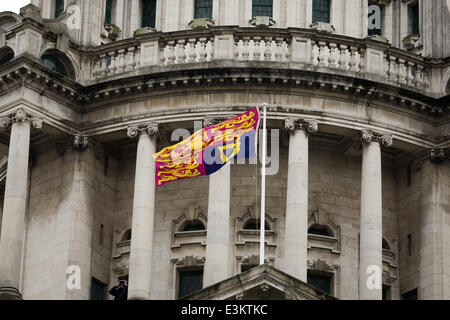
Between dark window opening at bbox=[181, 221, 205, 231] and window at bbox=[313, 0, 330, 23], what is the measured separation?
28.2 feet

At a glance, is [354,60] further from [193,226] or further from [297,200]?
[193,226]

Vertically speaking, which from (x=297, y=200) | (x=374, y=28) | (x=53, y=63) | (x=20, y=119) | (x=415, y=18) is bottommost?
(x=297, y=200)

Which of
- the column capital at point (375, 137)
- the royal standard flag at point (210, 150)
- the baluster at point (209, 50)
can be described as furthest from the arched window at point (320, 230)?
the baluster at point (209, 50)

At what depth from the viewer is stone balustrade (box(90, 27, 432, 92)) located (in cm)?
6328

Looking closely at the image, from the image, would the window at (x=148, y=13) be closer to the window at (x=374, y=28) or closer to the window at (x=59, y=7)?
the window at (x=59, y=7)

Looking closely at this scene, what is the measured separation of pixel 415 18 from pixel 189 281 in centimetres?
1293

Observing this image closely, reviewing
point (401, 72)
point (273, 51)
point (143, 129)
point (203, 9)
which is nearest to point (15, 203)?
point (143, 129)

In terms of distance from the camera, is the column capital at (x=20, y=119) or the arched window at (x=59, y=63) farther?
the arched window at (x=59, y=63)

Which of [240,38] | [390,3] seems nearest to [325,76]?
[240,38]

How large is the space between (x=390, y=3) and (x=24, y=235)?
50.3ft

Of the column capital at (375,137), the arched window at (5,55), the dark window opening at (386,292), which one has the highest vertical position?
the arched window at (5,55)

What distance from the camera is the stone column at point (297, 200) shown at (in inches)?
2377

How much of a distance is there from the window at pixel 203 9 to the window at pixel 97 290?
33.0ft

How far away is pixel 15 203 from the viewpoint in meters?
60.8
